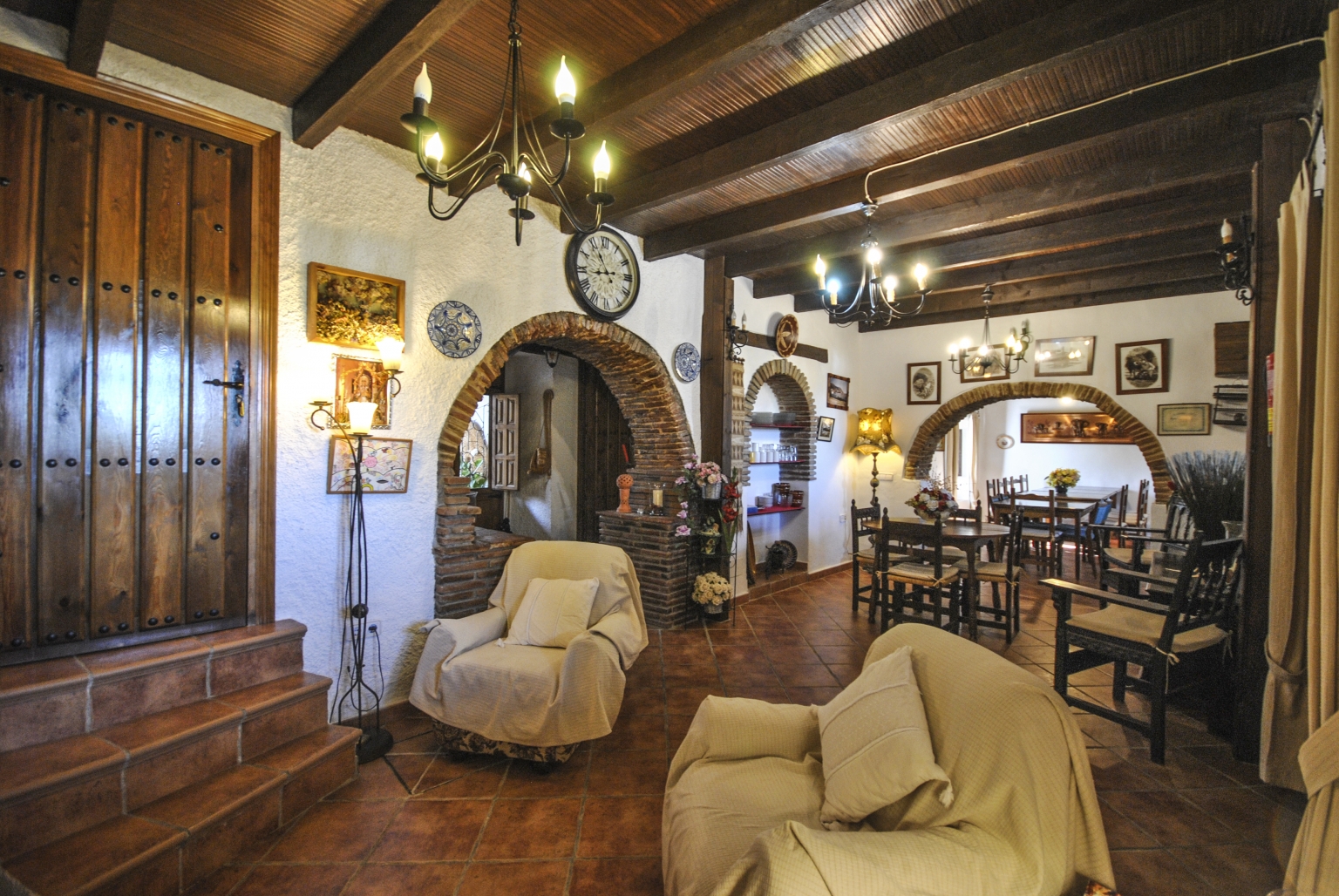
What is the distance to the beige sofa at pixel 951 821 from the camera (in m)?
1.05

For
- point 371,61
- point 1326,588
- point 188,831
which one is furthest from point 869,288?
point 188,831

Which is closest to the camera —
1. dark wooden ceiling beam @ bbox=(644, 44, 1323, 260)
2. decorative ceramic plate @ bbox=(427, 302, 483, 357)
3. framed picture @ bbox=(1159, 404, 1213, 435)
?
dark wooden ceiling beam @ bbox=(644, 44, 1323, 260)

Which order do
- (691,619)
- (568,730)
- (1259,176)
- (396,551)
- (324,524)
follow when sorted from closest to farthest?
(568,730) < (1259,176) < (324,524) < (396,551) < (691,619)

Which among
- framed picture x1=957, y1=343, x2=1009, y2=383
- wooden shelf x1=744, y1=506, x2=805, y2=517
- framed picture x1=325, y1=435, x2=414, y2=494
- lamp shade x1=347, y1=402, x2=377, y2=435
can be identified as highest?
framed picture x1=957, y1=343, x2=1009, y2=383

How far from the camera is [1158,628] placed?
8.71 feet

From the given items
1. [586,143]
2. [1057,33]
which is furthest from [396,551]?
[1057,33]

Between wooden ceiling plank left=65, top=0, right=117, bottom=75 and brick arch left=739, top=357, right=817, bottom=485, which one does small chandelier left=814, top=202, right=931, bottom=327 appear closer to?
brick arch left=739, top=357, right=817, bottom=485

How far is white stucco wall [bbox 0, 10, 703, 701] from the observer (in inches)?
101

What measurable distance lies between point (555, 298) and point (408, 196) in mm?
992

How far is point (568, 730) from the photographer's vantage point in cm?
234

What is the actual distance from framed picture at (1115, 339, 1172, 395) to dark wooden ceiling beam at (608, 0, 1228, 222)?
4.26 meters

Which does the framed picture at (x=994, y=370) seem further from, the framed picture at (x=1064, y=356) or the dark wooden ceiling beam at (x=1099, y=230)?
the dark wooden ceiling beam at (x=1099, y=230)

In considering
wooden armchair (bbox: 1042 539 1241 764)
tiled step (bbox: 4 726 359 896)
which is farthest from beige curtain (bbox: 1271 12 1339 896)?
tiled step (bbox: 4 726 359 896)

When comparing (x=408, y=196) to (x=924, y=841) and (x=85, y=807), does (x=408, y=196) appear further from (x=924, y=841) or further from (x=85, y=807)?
(x=924, y=841)
